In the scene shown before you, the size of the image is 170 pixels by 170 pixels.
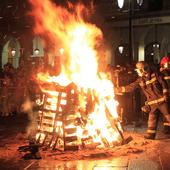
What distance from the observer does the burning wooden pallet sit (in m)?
8.51

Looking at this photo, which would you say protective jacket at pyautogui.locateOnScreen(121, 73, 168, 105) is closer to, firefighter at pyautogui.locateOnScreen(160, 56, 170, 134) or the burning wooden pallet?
firefighter at pyautogui.locateOnScreen(160, 56, 170, 134)

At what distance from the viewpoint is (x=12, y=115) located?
49.6ft

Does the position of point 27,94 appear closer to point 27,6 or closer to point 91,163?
point 91,163

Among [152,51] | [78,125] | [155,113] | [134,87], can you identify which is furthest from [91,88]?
[152,51]

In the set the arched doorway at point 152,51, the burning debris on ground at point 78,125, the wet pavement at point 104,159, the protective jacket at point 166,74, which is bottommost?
the wet pavement at point 104,159

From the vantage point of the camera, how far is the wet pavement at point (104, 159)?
7035 millimetres

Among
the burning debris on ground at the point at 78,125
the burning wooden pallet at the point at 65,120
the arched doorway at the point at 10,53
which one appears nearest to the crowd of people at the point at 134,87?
the burning debris on ground at the point at 78,125

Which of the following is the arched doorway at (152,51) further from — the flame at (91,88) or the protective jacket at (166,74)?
the flame at (91,88)

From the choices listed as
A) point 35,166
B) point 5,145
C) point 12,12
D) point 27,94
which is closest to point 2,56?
point 12,12

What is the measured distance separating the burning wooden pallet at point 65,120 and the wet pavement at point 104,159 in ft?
1.45

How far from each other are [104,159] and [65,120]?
1.38 metres

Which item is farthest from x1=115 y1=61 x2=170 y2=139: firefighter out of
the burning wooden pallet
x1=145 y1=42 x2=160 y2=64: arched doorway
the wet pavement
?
x1=145 y1=42 x2=160 y2=64: arched doorway

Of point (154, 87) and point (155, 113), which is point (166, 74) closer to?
point (154, 87)

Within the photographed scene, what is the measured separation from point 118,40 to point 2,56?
9744mm
